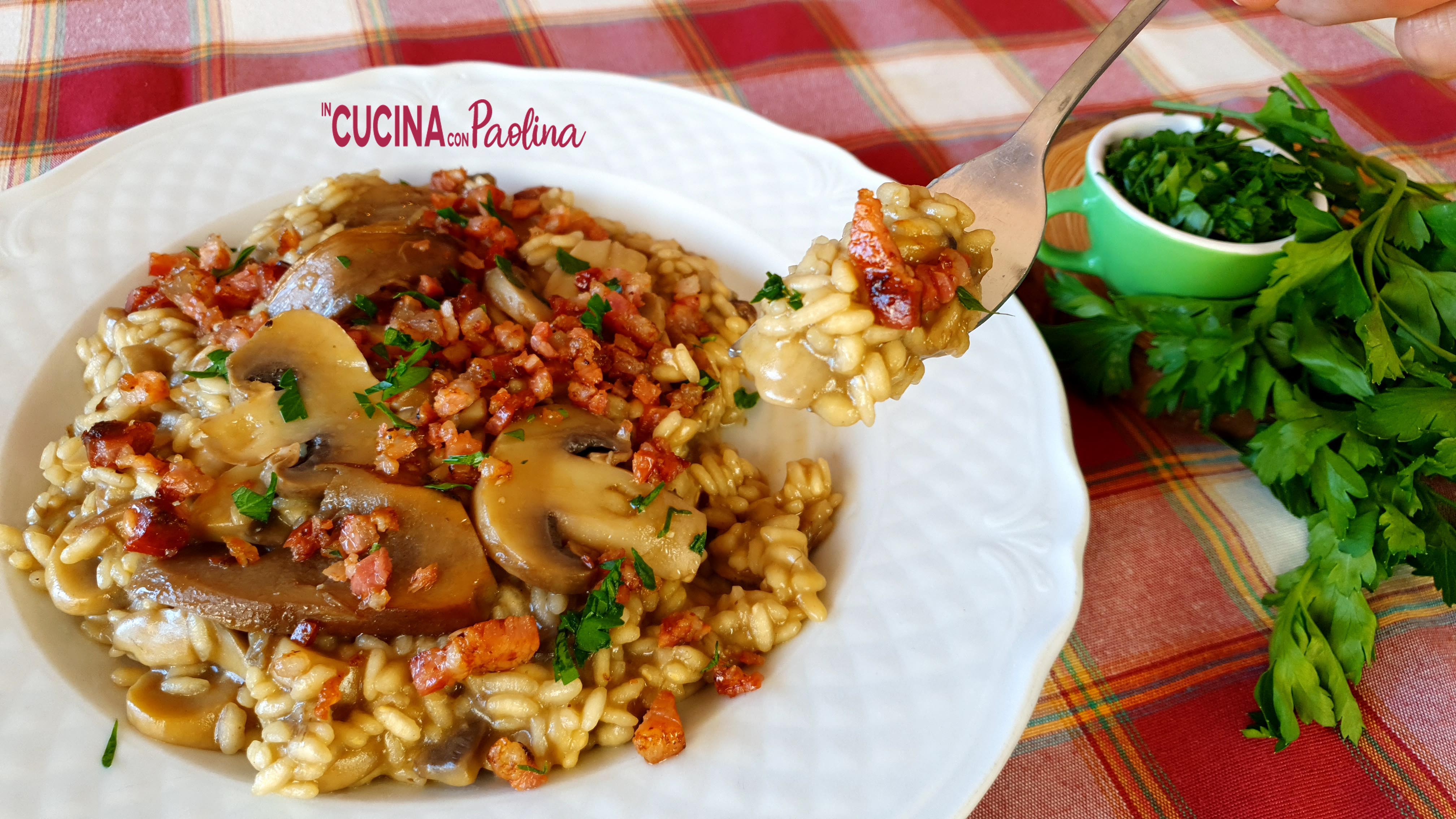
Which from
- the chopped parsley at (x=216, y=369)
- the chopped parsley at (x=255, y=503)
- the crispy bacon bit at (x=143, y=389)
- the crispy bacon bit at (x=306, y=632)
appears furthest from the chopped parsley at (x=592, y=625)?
the crispy bacon bit at (x=143, y=389)

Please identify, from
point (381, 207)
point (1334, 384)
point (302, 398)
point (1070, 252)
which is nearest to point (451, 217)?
point (381, 207)

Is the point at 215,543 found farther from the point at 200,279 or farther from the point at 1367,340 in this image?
the point at 1367,340

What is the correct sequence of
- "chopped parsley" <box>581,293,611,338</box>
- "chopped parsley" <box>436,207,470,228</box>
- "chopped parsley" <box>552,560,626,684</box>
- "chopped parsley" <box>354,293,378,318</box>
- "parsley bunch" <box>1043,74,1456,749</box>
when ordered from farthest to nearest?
1. "chopped parsley" <box>436,207,470,228</box>
2. "chopped parsley" <box>581,293,611,338</box>
3. "chopped parsley" <box>354,293,378,318</box>
4. "parsley bunch" <box>1043,74,1456,749</box>
5. "chopped parsley" <box>552,560,626,684</box>

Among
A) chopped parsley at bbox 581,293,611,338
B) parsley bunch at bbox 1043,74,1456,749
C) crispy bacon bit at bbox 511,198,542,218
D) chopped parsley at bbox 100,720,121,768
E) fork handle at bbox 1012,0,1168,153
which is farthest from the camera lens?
crispy bacon bit at bbox 511,198,542,218

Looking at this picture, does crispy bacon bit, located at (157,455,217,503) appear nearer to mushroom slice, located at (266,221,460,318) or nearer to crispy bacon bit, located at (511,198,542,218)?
mushroom slice, located at (266,221,460,318)

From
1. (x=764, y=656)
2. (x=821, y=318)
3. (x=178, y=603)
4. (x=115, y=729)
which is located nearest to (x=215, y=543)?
(x=178, y=603)

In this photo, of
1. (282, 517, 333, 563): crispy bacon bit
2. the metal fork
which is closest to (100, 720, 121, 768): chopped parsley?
(282, 517, 333, 563): crispy bacon bit
